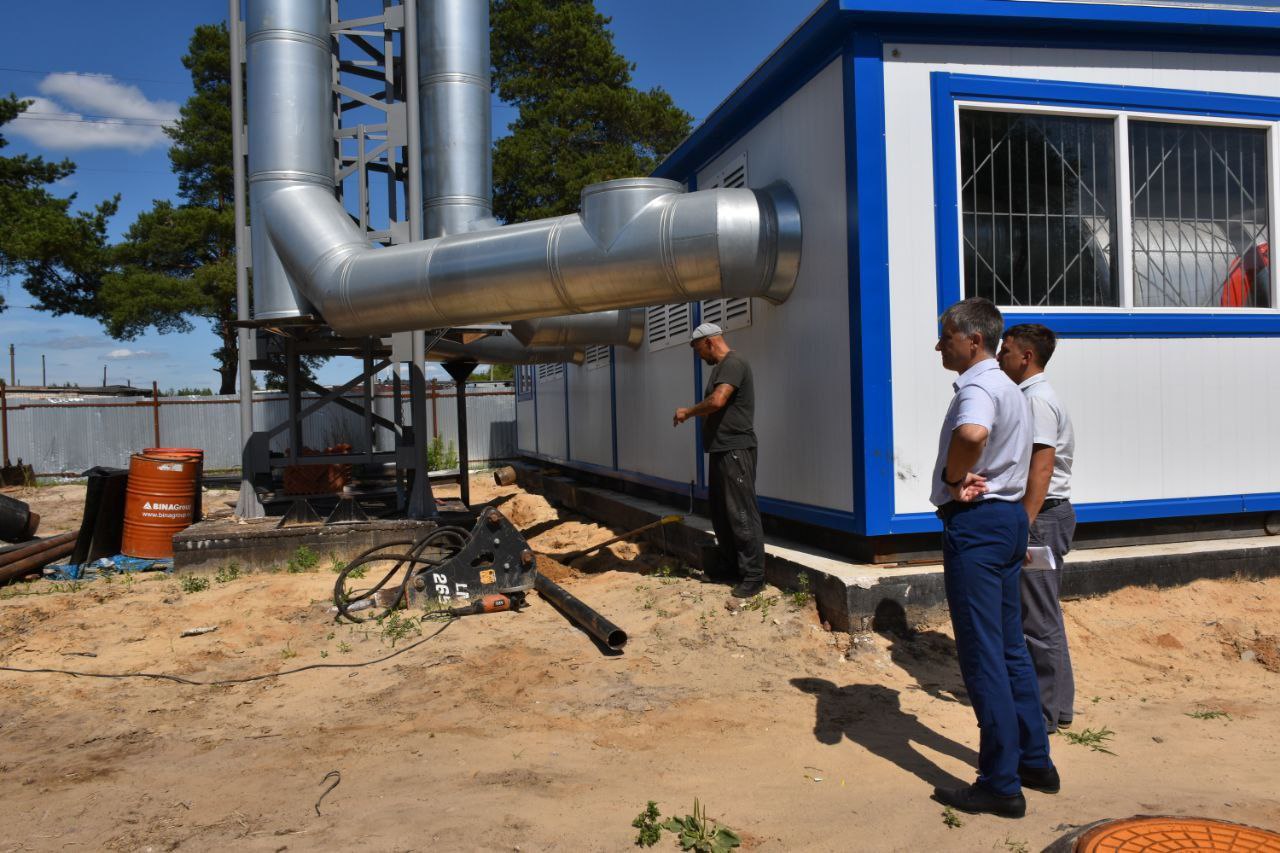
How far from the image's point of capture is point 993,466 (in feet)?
10.5

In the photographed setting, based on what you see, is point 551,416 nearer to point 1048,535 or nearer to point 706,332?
point 706,332

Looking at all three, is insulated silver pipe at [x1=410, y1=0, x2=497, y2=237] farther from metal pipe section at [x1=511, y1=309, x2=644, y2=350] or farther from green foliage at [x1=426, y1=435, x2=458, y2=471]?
green foliage at [x1=426, y1=435, x2=458, y2=471]

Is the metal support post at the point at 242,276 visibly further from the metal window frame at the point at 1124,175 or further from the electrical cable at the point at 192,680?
the metal window frame at the point at 1124,175

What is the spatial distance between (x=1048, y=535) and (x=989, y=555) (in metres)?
1.08

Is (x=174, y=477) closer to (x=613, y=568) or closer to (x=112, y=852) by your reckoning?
(x=613, y=568)

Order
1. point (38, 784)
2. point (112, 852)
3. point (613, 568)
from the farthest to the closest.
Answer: point (613, 568) < point (38, 784) < point (112, 852)

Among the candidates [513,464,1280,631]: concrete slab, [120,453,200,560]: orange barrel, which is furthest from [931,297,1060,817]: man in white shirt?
[120,453,200,560]: orange barrel

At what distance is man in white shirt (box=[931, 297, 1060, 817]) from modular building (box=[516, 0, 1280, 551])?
225 cm

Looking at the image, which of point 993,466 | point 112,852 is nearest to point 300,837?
point 112,852

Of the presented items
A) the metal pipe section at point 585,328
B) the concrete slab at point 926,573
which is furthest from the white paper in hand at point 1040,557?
the metal pipe section at point 585,328

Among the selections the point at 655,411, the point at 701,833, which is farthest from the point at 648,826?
the point at 655,411

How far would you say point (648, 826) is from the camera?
303 centimetres

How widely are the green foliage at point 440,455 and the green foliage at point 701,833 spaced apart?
19.1 metres

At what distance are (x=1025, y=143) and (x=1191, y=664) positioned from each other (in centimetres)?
345
